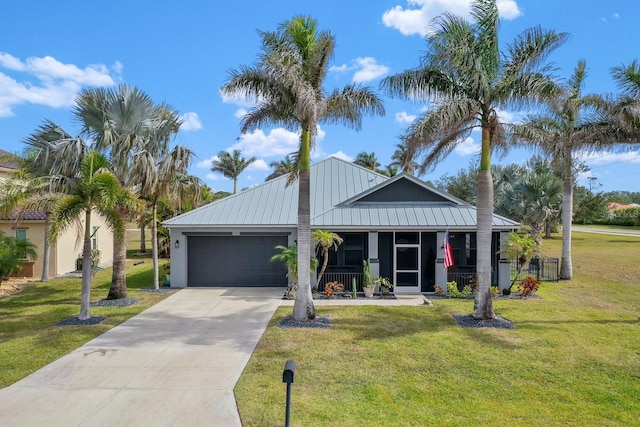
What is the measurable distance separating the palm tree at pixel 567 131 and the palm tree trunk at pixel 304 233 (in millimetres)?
6122

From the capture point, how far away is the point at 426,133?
11039 mm

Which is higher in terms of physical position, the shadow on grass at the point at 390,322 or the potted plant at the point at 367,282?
the potted plant at the point at 367,282

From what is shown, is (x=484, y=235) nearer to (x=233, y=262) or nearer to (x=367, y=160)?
(x=233, y=262)

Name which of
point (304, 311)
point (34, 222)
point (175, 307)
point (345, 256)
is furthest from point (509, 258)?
point (34, 222)

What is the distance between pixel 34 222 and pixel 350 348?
1850cm

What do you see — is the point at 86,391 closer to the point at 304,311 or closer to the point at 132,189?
the point at 304,311

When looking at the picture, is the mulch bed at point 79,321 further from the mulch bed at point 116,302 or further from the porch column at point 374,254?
the porch column at point 374,254

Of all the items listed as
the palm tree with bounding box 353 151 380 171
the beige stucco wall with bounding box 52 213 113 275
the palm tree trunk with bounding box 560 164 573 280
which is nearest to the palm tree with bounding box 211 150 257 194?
the palm tree with bounding box 353 151 380 171

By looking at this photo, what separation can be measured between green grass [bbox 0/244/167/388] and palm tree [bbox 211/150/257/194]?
126 ft

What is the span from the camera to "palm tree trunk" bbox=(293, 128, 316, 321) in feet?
36.3

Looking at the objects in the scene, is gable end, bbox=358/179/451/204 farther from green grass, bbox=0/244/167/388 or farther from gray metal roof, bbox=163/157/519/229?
green grass, bbox=0/244/167/388

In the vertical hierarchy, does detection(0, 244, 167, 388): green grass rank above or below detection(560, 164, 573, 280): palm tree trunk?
below

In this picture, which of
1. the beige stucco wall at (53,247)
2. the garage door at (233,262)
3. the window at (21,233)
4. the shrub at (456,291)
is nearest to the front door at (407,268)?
the shrub at (456,291)

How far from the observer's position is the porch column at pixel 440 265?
15734 mm
